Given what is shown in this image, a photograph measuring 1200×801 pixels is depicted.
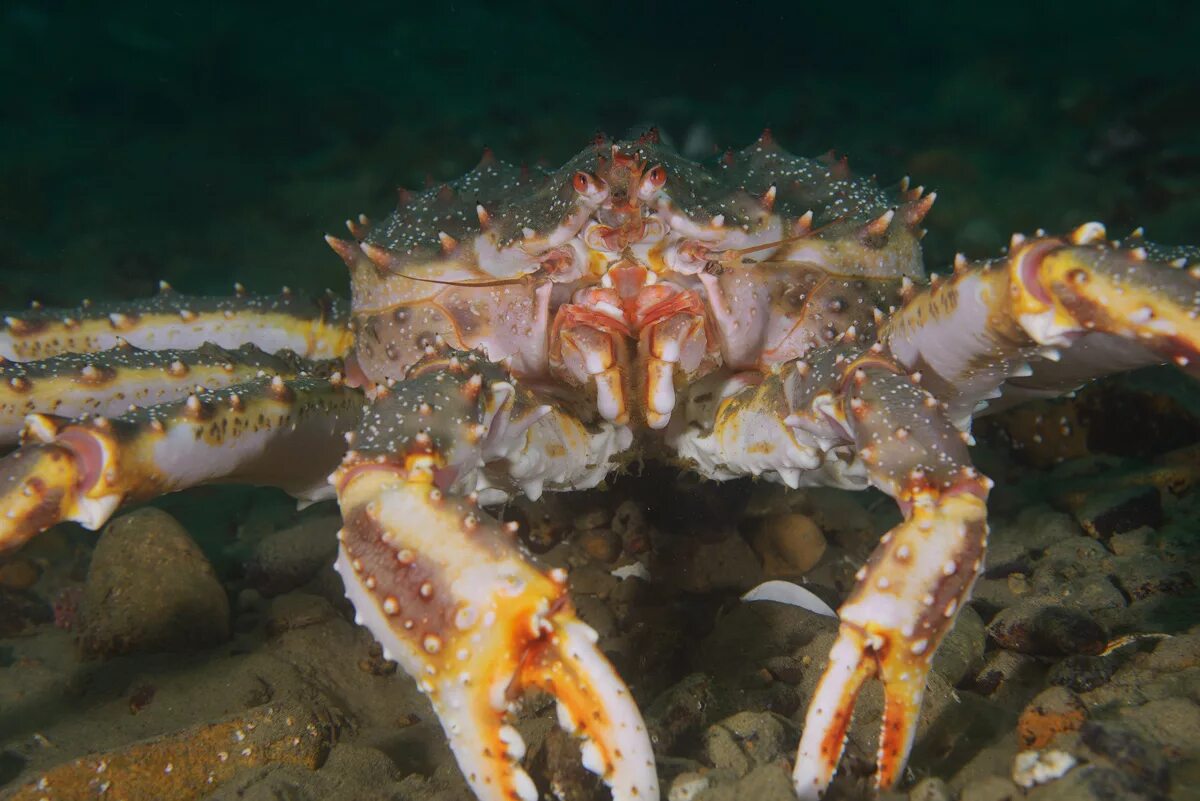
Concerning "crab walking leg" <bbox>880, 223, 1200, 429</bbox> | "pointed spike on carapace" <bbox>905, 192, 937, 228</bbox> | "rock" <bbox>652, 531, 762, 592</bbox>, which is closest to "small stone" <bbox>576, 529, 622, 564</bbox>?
"rock" <bbox>652, 531, 762, 592</bbox>

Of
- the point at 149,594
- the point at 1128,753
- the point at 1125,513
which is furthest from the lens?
the point at 149,594

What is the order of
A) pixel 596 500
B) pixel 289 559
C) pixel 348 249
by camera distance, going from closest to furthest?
pixel 348 249 < pixel 596 500 < pixel 289 559

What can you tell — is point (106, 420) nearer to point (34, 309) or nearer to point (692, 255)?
point (692, 255)

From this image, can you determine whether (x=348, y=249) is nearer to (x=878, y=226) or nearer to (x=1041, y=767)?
(x=878, y=226)

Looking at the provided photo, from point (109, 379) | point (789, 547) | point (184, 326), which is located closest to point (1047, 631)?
point (789, 547)

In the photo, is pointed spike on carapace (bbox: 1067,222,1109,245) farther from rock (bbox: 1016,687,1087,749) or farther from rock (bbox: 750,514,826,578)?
rock (bbox: 750,514,826,578)

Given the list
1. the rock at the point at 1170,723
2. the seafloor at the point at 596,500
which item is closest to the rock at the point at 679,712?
the seafloor at the point at 596,500

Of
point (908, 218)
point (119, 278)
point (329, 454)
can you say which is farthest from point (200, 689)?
point (119, 278)
